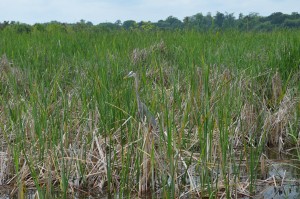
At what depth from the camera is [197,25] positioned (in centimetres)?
966

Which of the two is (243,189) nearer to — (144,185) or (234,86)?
(144,185)

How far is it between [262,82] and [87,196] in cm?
271

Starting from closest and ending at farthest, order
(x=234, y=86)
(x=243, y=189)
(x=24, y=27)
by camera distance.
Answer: (x=243, y=189), (x=234, y=86), (x=24, y=27)

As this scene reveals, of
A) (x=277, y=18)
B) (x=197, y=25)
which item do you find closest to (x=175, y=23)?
(x=277, y=18)

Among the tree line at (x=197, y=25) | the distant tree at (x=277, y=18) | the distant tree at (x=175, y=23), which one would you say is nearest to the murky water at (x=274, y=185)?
the tree line at (x=197, y=25)

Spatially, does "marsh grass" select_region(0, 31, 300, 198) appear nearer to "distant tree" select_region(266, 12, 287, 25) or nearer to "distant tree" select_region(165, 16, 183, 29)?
"distant tree" select_region(165, 16, 183, 29)

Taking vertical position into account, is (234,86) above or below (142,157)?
above

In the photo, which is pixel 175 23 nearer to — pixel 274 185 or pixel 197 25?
pixel 197 25

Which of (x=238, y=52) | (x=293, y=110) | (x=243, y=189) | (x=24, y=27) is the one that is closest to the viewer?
(x=243, y=189)

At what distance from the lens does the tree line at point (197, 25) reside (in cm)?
889

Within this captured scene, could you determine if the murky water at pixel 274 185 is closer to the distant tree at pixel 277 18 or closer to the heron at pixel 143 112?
the heron at pixel 143 112

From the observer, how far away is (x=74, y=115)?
4.46 m

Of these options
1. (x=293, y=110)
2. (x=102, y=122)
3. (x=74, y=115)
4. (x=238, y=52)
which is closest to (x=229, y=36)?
(x=238, y=52)

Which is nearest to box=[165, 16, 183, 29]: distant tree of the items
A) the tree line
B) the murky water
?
the tree line
